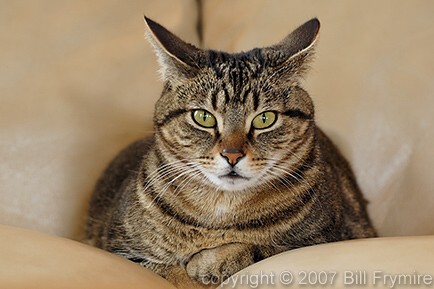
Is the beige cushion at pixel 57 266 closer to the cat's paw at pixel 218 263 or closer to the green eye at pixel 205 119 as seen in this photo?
the cat's paw at pixel 218 263

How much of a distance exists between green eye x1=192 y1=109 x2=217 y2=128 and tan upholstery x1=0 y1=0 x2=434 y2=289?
0.40 m

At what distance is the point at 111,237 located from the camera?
1433 millimetres

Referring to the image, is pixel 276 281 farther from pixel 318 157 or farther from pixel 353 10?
pixel 353 10

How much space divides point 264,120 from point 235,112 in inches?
2.1

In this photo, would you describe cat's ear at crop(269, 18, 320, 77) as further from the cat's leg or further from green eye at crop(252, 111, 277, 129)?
the cat's leg

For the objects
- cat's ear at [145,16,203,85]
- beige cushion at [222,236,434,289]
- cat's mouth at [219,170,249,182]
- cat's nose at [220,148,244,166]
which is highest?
cat's ear at [145,16,203,85]

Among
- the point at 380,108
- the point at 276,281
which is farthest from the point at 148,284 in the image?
the point at 380,108

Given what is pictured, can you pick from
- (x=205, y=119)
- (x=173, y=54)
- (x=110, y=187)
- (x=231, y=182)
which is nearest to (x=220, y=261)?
(x=231, y=182)

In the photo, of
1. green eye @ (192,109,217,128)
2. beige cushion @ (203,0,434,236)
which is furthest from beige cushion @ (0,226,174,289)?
beige cushion @ (203,0,434,236)

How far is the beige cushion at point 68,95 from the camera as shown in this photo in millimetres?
1570

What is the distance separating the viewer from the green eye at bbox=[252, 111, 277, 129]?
1.28 meters

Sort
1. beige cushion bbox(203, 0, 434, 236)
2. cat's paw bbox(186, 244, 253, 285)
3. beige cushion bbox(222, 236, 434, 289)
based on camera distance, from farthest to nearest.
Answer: beige cushion bbox(203, 0, 434, 236) → cat's paw bbox(186, 244, 253, 285) → beige cushion bbox(222, 236, 434, 289)

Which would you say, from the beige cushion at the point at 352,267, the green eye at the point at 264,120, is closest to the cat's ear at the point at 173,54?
the green eye at the point at 264,120

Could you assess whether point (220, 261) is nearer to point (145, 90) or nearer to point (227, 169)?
point (227, 169)
